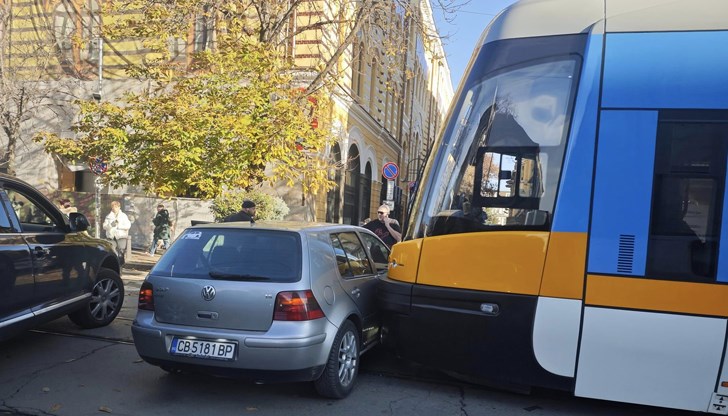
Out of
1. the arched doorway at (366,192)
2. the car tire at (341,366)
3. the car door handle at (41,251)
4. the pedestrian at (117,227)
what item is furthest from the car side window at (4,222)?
the arched doorway at (366,192)

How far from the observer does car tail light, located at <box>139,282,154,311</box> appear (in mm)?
3967

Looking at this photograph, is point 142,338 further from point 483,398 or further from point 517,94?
point 517,94

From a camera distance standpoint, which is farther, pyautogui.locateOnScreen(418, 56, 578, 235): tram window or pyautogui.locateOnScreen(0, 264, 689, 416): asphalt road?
pyautogui.locateOnScreen(0, 264, 689, 416): asphalt road

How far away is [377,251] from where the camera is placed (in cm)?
573

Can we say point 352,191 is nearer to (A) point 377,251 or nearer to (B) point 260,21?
(B) point 260,21

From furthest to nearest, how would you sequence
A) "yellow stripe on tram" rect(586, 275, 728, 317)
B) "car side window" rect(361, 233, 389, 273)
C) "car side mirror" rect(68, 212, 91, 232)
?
"car side window" rect(361, 233, 389, 273) → "car side mirror" rect(68, 212, 91, 232) → "yellow stripe on tram" rect(586, 275, 728, 317)

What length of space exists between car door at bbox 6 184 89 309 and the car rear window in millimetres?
1415

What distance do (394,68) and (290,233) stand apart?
846 cm

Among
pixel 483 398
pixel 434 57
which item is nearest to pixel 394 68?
pixel 434 57

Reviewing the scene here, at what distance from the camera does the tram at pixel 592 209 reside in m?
3.42

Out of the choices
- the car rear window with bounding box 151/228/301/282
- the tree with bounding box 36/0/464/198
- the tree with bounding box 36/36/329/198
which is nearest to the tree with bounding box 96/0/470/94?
the tree with bounding box 36/0/464/198

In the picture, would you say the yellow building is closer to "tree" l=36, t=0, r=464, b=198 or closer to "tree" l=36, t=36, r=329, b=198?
"tree" l=36, t=0, r=464, b=198

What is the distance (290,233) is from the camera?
13.1ft

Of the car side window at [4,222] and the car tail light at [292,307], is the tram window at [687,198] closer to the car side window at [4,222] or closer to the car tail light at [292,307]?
the car tail light at [292,307]
